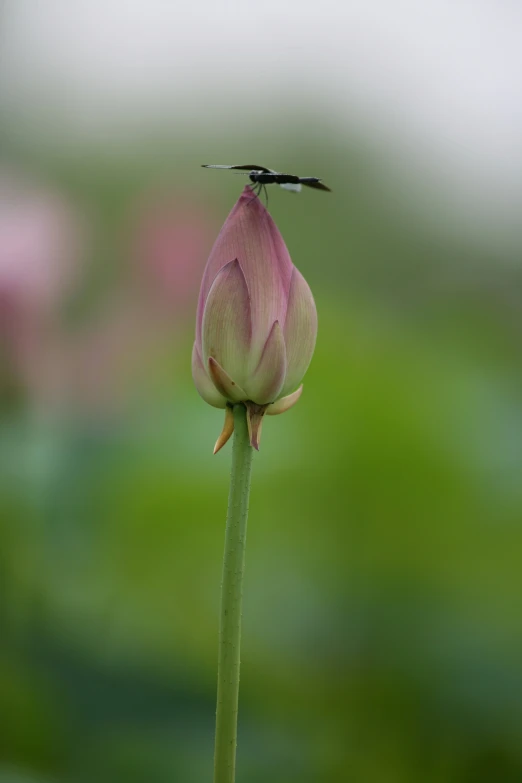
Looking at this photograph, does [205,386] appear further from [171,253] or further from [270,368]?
[171,253]

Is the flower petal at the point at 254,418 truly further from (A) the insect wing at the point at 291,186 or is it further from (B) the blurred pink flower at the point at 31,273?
(B) the blurred pink flower at the point at 31,273

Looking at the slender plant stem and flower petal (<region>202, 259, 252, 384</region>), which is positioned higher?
flower petal (<region>202, 259, 252, 384</region>)

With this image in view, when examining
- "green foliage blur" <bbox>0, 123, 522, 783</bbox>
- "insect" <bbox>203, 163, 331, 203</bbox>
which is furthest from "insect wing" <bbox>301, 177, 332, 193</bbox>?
"green foliage blur" <bbox>0, 123, 522, 783</bbox>

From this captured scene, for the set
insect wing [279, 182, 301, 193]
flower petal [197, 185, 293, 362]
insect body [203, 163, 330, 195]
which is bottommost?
flower petal [197, 185, 293, 362]


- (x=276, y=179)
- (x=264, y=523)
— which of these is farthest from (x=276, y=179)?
(x=264, y=523)

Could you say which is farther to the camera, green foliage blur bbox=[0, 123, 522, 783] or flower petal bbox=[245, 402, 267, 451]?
green foliage blur bbox=[0, 123, 522, 783]

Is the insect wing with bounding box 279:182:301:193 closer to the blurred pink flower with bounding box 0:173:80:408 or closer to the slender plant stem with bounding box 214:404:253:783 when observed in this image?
the slender plant stem with bounding box 214:404:253:783

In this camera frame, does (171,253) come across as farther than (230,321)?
Yes

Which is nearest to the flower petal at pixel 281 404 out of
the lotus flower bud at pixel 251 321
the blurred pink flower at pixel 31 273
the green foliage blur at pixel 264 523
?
the lotus flower bud at pixel 251 321
